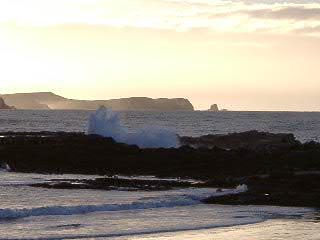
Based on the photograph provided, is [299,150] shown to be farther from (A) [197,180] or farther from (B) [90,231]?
(B) [90,231]

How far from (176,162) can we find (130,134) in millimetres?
19537

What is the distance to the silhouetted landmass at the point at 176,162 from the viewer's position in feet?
113

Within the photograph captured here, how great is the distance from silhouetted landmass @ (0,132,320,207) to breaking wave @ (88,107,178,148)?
10.2 m

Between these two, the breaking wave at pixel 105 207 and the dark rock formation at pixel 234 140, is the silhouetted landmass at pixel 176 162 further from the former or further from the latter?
the dark rock formation at pixel 234 140

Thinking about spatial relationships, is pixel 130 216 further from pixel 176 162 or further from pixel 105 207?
pixel 176 162

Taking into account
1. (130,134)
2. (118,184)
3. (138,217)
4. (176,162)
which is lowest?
(138,217)

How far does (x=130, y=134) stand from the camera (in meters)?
61.6

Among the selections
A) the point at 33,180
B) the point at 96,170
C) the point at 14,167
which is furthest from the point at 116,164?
the point at 33,180

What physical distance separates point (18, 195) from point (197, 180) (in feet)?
Result: 36.2

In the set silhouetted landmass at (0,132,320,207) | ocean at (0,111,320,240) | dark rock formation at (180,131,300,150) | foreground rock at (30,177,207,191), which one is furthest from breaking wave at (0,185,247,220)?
dark rock formation at (180,131,300,150)

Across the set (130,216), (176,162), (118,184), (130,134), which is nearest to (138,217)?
(130,216)

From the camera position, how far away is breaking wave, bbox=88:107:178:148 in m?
59.6

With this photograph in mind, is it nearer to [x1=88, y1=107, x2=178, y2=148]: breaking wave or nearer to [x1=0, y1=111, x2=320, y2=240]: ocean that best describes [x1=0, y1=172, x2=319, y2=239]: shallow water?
[x1=0, y1=111, x2=320, y2=240]: ocean

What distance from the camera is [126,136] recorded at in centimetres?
6125
